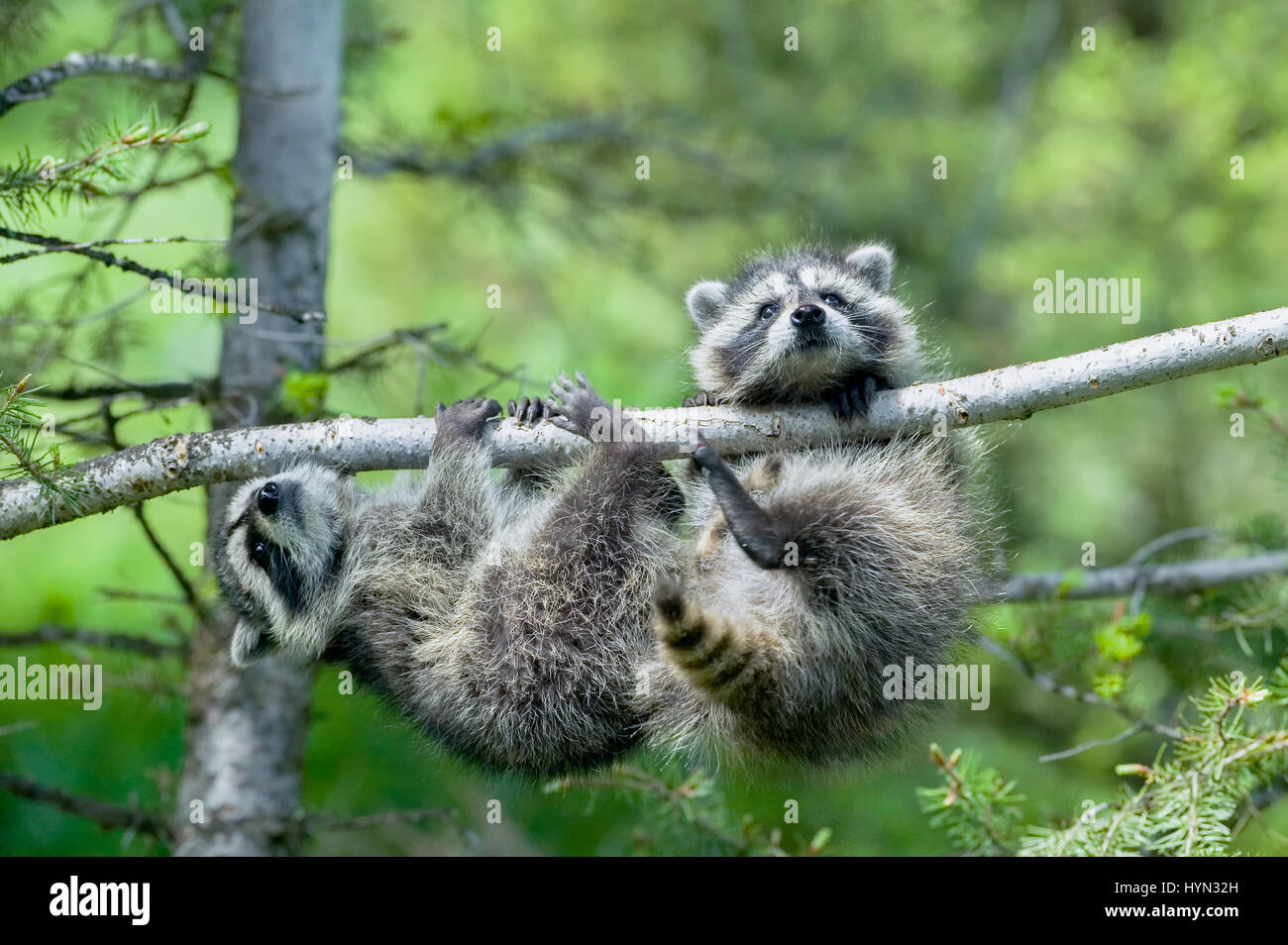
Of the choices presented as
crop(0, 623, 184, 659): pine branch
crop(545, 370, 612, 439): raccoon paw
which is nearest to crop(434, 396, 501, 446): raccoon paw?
crop(545, 370, 612, 439): raccoon paw

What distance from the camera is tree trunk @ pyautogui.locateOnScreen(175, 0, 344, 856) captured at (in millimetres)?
6062

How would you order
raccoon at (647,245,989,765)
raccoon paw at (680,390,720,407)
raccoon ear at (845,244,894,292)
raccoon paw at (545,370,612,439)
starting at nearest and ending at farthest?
raccoon at (647,245,989,765)
raccoon paw at (545,370,612,439)
raccoon paw at (680,390,720,407)
raccoon ear at (845,244,894,292)

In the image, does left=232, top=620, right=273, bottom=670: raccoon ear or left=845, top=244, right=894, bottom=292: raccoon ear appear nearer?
left=232, top=620, right=273, bottom=670: raccoon ear

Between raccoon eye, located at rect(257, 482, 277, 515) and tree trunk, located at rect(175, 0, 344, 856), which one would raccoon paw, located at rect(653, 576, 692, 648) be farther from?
tree trunk, located at rect(175, 0, 344, 856)

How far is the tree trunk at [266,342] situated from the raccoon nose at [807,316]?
8.54 ft

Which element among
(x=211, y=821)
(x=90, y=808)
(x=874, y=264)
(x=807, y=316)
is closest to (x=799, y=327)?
(x=807, y=316)

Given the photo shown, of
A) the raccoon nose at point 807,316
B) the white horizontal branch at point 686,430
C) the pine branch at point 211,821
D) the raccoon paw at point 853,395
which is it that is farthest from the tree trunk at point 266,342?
the raccoon paw at point 853,395

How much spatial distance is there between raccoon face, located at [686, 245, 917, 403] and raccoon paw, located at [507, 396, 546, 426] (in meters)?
0.93

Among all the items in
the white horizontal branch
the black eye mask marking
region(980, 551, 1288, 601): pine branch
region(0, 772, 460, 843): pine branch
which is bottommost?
region(0, 772, 460, 843): pine branch

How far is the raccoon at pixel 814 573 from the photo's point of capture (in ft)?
15.2

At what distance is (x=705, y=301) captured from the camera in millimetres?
6281

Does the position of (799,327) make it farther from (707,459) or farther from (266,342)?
(266,342)

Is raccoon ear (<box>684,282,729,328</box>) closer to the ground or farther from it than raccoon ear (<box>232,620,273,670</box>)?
farther from it

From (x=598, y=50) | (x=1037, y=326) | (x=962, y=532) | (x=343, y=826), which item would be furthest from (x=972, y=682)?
(x=598, y=50)
